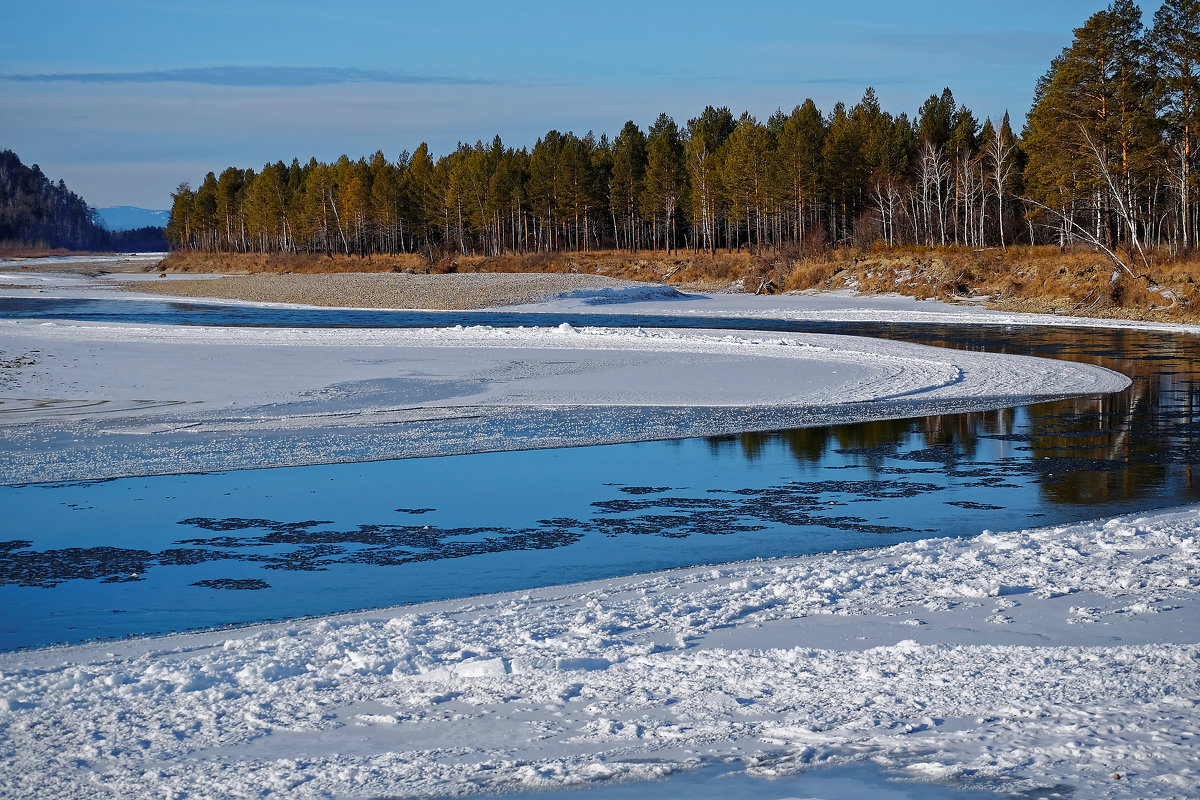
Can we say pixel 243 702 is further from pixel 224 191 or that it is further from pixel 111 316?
pixel 224 191

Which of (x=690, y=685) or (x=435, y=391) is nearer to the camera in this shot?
(x=690, y=685)

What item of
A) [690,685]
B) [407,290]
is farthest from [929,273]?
[690,685]

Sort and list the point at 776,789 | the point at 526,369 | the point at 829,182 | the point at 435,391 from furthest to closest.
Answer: the point at 829,182 → the point at 526,369 → the point at 435,391 → the point at 776,789

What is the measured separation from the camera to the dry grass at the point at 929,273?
38.1m

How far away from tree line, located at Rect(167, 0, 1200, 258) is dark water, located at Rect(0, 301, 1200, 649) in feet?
95.8

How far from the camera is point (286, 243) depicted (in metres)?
134

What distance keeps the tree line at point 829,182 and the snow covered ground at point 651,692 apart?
3586 cm

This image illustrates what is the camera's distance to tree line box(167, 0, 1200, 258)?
48969 mm

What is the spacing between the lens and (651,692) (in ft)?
17.5

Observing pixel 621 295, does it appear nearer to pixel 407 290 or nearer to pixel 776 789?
pixel 407 290

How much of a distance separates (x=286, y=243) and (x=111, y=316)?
315 feet

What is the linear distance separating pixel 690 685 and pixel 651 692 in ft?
0.71

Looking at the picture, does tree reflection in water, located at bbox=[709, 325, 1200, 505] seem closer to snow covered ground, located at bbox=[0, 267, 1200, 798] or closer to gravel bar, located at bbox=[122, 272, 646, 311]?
snow covered ground, located at bbox=[0, 267, 1200, 798]

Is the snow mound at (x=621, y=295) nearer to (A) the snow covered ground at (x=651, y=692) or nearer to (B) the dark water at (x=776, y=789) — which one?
(A) the snow covered ground at (x=651, y=692)
